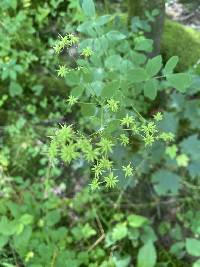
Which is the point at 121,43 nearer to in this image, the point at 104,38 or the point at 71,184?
the point at 104,38

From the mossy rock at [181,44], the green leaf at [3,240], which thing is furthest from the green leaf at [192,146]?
the green leaf at [3,240]

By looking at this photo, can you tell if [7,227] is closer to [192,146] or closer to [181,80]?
[192,146]

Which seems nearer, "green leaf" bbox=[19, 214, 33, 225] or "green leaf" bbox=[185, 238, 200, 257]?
"green leaf" bbox=[185, 238, 200, 257]

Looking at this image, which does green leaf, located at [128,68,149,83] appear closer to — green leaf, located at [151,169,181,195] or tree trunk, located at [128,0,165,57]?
tree trunk, located at [128,0,165,57]

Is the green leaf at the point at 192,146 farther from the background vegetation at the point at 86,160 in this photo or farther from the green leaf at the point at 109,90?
the green leaf at the point at 109,90

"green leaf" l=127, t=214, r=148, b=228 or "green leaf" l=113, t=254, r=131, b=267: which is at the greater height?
"green leaf" l=127, t=214, r=148, b=228

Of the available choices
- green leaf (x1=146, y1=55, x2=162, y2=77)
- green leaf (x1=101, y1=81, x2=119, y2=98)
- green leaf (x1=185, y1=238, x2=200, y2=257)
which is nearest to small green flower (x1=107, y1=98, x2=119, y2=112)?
green leaf (x1=101, y1=81, x2=119, y2=98)
